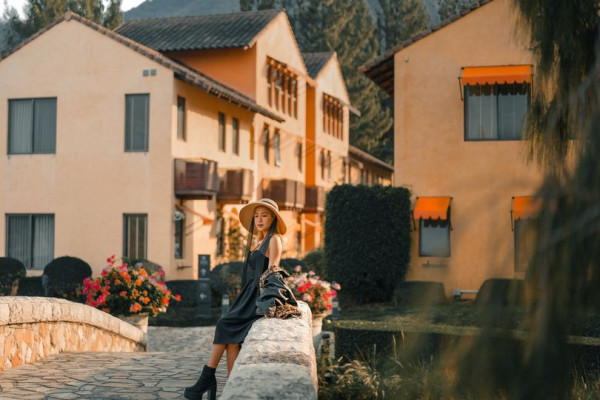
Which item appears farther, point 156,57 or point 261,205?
point 156,57

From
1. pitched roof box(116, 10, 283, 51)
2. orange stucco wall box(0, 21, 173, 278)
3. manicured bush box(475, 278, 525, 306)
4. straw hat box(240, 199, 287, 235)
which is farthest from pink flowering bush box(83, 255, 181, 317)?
pitched roof box(116, 10, 283, 51)

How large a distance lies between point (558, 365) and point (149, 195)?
2323 centimetres

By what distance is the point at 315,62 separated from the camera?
1673 inches

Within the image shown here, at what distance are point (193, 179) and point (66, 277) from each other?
15.7ft

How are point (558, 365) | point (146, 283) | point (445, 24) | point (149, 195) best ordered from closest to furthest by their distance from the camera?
point (558, 365) → point (146, 283) → point (445, 24) → point (149, 195)

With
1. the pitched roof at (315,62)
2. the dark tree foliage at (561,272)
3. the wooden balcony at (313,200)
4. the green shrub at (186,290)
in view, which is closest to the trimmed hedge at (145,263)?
the green shrub at (186,290)

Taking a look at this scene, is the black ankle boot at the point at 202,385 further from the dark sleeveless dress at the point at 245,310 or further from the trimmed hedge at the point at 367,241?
the trimmed hedge at the point at 367,241

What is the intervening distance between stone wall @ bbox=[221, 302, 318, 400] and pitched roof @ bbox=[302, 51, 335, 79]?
115ft

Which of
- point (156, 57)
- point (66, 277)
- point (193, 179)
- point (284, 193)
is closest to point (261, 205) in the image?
point (66, 277)

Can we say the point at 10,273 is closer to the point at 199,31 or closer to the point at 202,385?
the point at 199,31

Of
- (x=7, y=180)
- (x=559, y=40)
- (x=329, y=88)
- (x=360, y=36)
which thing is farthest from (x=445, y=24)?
(x=360, y=36)

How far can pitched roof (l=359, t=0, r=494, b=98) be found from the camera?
21.0m

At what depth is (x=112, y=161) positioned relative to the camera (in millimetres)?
25516

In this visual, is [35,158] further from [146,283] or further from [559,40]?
[559,40]
